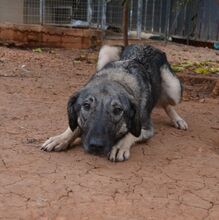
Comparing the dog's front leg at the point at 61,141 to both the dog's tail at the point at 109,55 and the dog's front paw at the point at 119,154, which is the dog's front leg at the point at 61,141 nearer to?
the dog's front paw at the point at 119,154

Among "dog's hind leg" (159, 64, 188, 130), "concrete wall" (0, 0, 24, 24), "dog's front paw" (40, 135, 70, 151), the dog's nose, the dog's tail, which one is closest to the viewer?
the dog's nose

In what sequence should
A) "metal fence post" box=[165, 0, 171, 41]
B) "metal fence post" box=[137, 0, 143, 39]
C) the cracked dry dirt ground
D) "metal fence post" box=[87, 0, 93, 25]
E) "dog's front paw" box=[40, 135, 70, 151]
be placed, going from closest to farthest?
the cracked dry dirt ground < "dog's front paw" box=[40, 135, 70, 151] < "metal fence post" box=[87, 0, 93, 25] < "metal fence post" box=[137, 0, 143, 39] < "metal fence post" box=[165, 0, 171, 41]

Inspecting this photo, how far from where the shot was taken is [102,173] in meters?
4.02

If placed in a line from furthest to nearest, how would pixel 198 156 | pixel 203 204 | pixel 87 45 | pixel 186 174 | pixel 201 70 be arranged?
pixel 87 45 → pixel 201 70 → pixel 198 156 → pixel 186 174 → pixel 203 204

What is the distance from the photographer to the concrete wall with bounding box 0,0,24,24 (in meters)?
15.0

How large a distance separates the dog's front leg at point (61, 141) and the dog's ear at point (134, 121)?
50 cm

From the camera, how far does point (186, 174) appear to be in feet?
13.8

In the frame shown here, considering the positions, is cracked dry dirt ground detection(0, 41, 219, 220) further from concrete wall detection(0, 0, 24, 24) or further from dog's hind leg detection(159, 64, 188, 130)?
concrete wall detection(0, 0, 24, 24)

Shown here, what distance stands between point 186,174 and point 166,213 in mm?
906

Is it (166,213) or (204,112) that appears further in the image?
(204,112)

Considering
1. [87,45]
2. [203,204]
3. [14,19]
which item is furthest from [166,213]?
[14,19]

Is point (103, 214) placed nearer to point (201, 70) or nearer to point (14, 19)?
point (201, 70)

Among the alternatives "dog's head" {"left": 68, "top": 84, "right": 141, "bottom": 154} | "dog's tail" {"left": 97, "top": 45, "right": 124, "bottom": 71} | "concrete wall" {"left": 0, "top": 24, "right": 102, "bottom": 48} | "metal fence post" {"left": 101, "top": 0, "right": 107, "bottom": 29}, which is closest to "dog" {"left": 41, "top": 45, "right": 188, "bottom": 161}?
"dog's head" {"left": 68, "top": 84, "right": 141, "bottom": 154}

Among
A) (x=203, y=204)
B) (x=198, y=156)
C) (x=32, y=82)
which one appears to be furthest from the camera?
(x=32, y=82)
